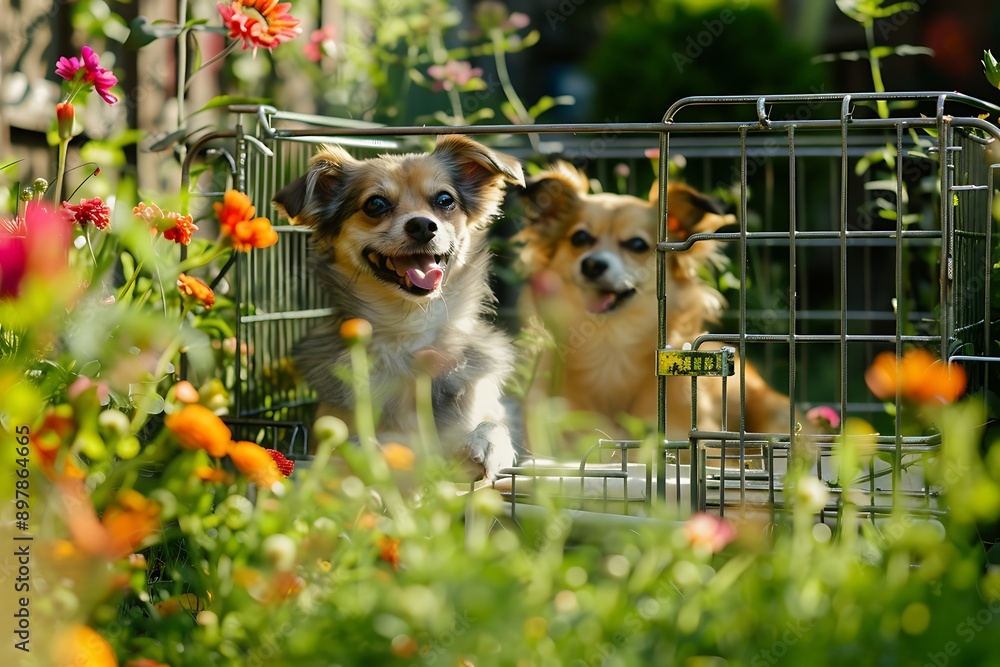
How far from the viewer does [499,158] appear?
256 centimetres

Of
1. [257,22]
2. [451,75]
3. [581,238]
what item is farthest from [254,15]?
[581,238]

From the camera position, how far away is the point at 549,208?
3525 mm

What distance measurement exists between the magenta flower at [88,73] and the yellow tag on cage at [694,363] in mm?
1270

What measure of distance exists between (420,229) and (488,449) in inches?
22.9

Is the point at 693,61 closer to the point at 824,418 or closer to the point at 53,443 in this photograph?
the point at 824,418

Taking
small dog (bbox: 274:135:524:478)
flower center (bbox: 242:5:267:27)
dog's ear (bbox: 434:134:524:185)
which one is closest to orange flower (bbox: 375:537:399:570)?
small dog (bbox: 274:135:524:478)

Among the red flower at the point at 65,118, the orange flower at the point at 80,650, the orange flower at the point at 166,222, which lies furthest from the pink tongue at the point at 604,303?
the orange flower at the point at 80,650

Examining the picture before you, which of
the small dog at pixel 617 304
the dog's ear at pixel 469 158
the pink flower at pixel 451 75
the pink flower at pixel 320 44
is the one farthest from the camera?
the pink flower at pixel 451 75

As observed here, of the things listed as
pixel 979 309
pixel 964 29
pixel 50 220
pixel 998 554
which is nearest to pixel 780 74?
pixel 964 29

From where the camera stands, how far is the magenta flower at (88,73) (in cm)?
204

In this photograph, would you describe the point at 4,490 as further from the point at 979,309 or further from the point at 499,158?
the point at 979,309
